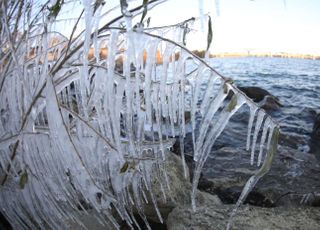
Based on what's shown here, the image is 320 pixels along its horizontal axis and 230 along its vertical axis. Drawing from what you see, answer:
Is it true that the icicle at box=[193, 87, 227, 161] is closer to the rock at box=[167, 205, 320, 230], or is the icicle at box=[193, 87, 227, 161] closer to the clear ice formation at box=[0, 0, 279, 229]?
the clear ice formation at box=[0, 0, 279, 229]

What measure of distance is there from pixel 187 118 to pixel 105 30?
8435 mm

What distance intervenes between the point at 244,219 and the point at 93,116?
4.14ft

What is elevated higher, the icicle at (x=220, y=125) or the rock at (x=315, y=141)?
the icicle at (x=220, y=125)

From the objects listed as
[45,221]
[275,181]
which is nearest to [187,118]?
[275,181]

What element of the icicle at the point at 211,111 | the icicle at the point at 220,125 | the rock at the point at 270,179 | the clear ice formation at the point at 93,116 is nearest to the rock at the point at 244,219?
the clear ice formation at the point at 93,116

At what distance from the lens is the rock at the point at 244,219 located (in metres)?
1.98

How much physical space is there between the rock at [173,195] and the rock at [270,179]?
122 centimetres

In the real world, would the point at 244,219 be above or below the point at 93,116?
below

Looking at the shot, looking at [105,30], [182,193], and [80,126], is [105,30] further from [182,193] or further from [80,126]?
[182,193]

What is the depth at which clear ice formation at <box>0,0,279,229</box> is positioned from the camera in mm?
1064

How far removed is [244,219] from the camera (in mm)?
2039

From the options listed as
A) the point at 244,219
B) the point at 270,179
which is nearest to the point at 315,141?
the point at 270,179

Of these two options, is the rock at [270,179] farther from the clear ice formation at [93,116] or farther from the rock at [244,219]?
the clear ice formation at [93,116]

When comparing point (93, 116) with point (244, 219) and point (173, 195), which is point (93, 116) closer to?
point (244, 219)
